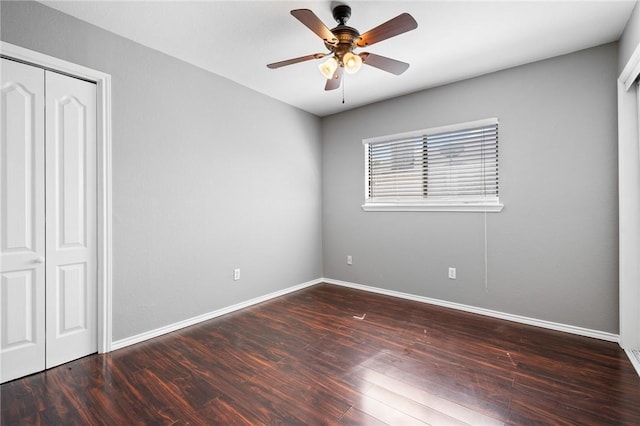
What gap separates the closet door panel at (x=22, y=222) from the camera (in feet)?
6.63

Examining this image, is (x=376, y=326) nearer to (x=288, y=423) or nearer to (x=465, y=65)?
(x=288, y=423)

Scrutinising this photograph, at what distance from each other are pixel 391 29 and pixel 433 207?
224cm

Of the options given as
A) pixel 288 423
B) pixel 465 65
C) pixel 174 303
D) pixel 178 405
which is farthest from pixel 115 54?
pixel 465 65

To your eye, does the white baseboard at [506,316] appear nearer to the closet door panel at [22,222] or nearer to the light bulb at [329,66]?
the light bulb at [329,66]

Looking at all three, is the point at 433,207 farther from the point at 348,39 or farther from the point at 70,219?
the point at 70,219

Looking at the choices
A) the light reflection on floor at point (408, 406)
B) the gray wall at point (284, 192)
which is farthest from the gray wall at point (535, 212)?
the light reflection on floor at point (408, 406)

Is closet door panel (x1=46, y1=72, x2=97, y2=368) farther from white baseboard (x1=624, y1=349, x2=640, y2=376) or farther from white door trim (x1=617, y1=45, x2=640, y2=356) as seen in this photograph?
white door trim (x1=617, y1=45, x2=640, y2=356)

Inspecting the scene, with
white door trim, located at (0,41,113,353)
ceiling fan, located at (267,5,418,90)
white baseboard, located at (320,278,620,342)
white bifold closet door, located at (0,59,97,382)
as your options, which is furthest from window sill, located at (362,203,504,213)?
white bifold closet door, located at (0,59,97,382)

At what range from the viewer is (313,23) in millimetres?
1863

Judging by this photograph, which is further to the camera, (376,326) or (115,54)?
(376,326)

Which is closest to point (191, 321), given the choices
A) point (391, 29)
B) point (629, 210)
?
point (391, 29)

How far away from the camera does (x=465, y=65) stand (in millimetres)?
3033

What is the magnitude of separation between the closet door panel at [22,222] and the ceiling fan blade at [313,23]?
1954 mm

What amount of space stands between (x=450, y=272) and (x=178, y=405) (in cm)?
296
